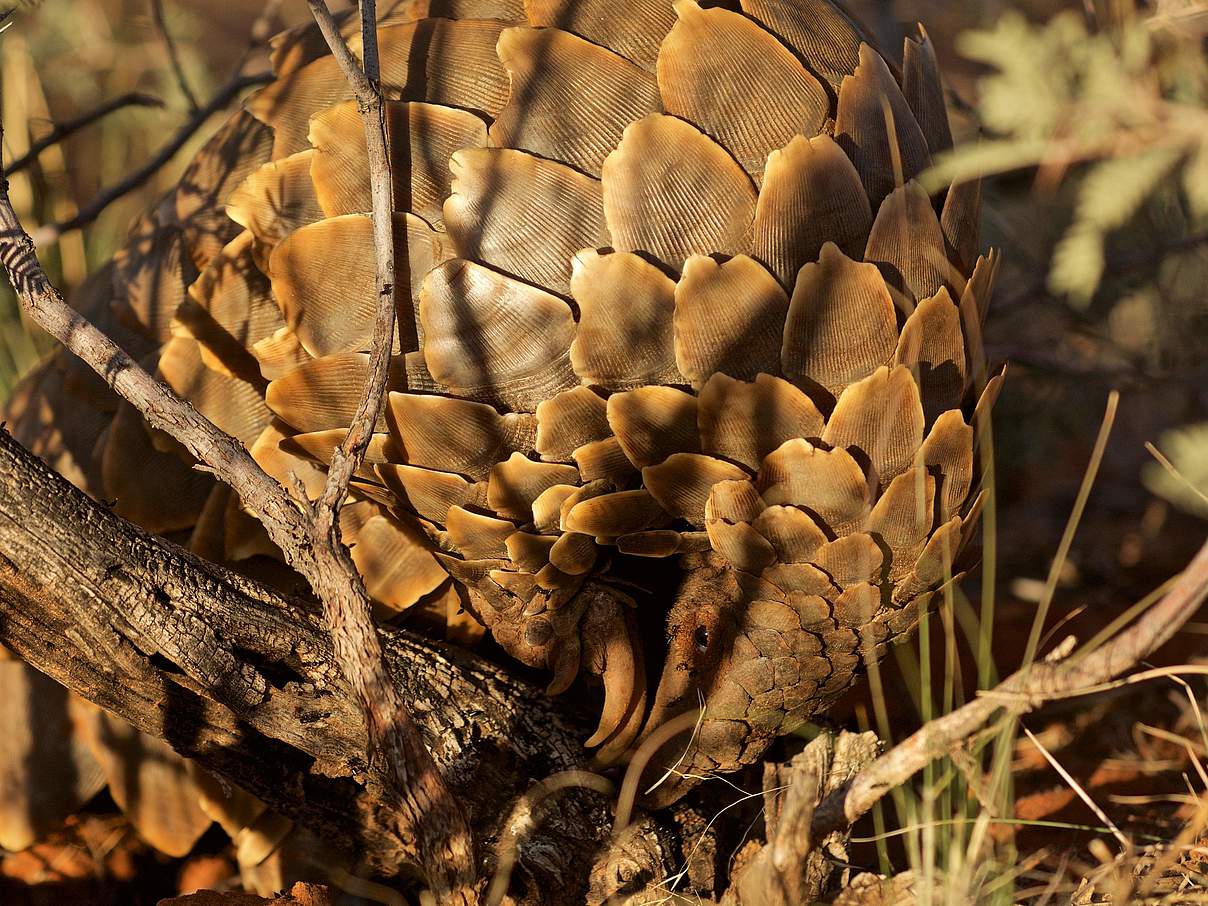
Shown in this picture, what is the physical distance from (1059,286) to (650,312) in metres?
0.40

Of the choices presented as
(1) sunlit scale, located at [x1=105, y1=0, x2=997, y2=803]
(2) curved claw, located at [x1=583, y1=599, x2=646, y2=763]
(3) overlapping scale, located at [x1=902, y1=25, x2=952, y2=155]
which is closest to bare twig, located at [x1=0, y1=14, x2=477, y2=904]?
(1) sunlit scale, located at [x1=105, y1=0, x2=997, y2=803]

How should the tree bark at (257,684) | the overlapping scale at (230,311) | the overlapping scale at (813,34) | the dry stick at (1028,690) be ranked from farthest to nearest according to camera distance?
the overlapping scale at (230,311), the overlapping scale at (813,34), the tree bark at (257,684), the dry stick at (1028,690)

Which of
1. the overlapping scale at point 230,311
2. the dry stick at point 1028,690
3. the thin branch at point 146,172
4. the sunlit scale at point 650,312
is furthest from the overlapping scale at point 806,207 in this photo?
the thin branch at point 146,172

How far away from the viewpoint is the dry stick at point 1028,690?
777 millimetres

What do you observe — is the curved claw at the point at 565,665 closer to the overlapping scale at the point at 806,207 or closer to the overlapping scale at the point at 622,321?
the overlapping scale at the point at 622,321

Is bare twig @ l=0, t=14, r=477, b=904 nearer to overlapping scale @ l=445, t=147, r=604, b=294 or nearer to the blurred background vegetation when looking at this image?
overlapping scale @ l=445, t=147, r=604, b=294

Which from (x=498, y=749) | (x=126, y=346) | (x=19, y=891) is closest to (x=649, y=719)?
(x=498, y=749)

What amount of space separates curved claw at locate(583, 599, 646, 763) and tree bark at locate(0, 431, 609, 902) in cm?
5

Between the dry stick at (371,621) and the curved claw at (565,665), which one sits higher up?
the dry stick at (371,621)

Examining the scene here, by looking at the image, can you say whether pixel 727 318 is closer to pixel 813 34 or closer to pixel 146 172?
pixel 813 34

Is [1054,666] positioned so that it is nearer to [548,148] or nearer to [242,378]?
[548,148]

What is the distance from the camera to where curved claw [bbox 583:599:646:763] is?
3.68ft

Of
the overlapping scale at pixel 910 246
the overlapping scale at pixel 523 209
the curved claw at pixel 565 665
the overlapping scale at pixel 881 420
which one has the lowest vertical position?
the curved claw at pixel 565 665

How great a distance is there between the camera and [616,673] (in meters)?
1.12
